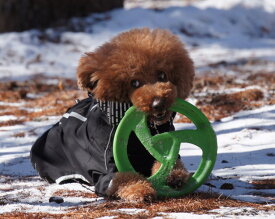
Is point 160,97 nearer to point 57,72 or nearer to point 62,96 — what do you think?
point 62,96

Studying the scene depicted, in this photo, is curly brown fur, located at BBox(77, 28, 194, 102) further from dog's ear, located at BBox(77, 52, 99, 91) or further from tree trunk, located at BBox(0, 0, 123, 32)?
tree trunk, located at BBox(0, 0, 123, 32)

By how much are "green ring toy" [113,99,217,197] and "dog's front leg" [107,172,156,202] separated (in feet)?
0.30

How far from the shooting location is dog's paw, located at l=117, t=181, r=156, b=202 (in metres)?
3.85

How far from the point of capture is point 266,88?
9344 mm

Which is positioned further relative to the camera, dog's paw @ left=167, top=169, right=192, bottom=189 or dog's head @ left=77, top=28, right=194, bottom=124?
dog's paw @ left=167, top=169, right=192, bottom=189

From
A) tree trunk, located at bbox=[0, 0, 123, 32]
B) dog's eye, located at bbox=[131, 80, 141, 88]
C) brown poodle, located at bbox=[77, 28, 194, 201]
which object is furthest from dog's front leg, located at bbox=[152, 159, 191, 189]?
tree trunk, located at bbox=[0, 0, 123, 32]

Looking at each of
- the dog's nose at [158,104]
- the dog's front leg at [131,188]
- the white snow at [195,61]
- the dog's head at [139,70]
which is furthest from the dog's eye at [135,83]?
the white snow at [195,61]

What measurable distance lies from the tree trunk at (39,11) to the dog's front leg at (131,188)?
11658 millimetres

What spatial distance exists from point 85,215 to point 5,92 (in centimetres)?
777

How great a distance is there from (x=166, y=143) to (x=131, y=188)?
48 cm

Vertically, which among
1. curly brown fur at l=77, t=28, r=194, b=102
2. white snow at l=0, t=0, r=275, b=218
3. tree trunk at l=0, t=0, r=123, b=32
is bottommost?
white snow at l=0, t=0, r=275, b=218

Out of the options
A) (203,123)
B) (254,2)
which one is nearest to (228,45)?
(254,2)

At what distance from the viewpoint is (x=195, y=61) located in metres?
13.8

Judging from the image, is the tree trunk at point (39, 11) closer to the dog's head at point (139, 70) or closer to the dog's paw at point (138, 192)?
the dog's head at point (139, 70)
